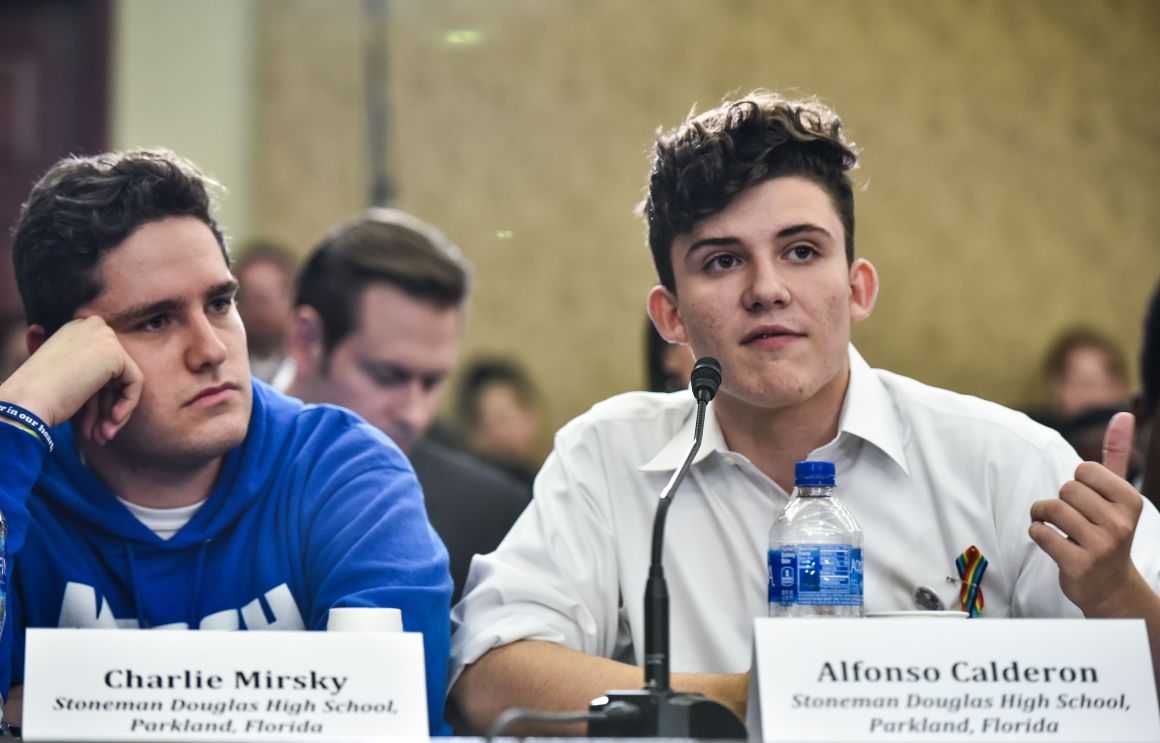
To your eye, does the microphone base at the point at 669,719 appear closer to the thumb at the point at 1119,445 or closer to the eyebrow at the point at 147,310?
the thumb at the point at 1119,445

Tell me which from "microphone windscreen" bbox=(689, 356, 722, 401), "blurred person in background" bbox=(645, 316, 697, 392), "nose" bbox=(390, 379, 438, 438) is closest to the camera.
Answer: "microphone windscreen" bbox=(689, 356, 722, 401)

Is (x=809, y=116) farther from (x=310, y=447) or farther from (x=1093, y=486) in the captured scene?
(x=310, y=447)

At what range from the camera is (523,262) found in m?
5.30

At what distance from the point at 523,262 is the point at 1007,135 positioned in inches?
80.1

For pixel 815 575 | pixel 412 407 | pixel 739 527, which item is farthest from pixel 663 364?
pixel 815 575

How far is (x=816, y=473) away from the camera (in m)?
1.49

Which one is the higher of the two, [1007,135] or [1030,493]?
[1007,135]

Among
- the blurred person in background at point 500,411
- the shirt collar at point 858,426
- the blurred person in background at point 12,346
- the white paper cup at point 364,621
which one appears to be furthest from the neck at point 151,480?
the blurred person in background at point 500,411

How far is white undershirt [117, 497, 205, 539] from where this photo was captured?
1.74m

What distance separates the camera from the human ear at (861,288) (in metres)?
1.79

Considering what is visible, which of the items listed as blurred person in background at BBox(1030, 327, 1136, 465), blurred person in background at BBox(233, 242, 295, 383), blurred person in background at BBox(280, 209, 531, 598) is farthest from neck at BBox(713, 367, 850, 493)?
blurred person in background at BBox(1030, 327, 1136, 465)

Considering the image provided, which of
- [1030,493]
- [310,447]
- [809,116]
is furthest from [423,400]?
[1030,493]

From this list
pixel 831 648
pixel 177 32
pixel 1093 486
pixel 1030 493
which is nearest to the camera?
pixel 831 648

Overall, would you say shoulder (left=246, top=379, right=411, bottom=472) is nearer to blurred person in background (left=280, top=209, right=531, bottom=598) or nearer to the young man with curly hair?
the young man with curly hair
